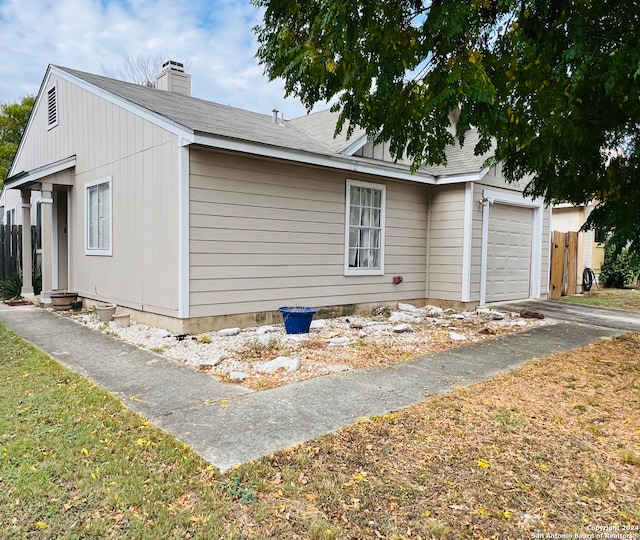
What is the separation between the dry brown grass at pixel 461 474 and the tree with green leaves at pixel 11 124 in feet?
74.4

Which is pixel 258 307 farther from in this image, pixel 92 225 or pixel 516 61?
pixel 516 61

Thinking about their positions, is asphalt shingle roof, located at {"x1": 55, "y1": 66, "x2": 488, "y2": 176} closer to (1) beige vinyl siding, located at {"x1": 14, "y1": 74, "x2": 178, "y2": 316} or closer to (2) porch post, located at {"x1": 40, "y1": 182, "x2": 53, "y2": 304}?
(1) beige vinyl siding, located at {"x1": 14, "y1": 74, "x2": 178, "y2": 316}

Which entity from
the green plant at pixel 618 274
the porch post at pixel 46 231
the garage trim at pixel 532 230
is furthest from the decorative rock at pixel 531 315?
the porch post at pixel 46 231

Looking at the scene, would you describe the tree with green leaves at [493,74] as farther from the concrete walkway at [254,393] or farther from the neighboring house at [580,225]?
the neighboring house at [580,225]

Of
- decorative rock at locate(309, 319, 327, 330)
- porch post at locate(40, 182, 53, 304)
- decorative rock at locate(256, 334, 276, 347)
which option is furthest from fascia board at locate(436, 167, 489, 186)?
porch post at locate(40, 182, 53, 304)

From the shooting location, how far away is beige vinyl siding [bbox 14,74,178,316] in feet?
21.6

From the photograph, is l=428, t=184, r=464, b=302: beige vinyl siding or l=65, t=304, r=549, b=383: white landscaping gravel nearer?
l=65, t=304, r=549, b=383: white landscaping gravel

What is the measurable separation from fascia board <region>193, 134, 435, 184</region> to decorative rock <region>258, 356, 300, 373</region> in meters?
3.09

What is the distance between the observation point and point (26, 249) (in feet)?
31.8

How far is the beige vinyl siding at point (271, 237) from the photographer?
6.52 m

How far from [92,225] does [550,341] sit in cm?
826

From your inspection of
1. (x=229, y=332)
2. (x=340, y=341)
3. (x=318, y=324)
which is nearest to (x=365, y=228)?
(x=318, y=324)

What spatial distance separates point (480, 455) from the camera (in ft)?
9.62

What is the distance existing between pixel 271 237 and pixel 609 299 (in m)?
9.74
